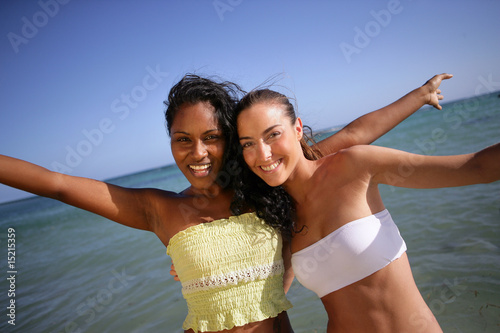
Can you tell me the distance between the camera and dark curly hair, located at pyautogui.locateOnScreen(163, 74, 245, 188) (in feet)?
7.39

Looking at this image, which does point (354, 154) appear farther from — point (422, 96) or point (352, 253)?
point (422, 96)

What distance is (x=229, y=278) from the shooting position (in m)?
1.94

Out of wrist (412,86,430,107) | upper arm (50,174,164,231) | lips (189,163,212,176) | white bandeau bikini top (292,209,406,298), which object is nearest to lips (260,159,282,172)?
lips (189,163,212,176)

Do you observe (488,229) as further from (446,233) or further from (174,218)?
(174,218)

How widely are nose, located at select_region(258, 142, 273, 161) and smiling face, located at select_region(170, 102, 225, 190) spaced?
1.20ft

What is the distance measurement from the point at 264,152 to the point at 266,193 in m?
0.40

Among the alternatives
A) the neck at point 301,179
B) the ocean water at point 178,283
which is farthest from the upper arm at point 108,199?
the ocean water at point 178,283

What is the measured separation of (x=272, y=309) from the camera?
2014 millimetres

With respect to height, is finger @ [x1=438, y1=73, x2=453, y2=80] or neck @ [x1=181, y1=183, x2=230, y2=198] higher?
finger @ [x1=438, y1=73, x2=453, y2=80]

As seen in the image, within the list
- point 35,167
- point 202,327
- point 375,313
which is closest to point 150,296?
point 202,327

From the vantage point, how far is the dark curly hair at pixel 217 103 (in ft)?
7.39

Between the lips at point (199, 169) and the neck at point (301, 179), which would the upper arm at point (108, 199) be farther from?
the neck at point (301, 179)

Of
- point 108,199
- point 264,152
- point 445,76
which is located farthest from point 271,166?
point 445,76

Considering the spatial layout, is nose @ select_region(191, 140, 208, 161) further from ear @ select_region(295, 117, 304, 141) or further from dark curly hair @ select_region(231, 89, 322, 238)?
ear @ select_region(295, 117, 304, 141)
